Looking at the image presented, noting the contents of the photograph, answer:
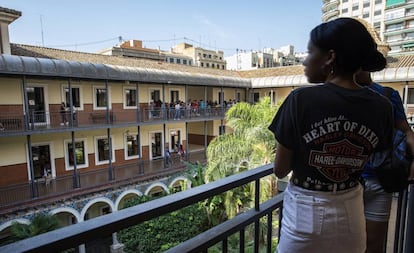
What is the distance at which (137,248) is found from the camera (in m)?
8.89

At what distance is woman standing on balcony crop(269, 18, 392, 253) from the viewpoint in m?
1.03

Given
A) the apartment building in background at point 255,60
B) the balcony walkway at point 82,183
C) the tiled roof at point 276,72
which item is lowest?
the balcony walkway at point 82,183

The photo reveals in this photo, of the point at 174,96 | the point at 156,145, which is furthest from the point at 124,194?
the point at 174,96

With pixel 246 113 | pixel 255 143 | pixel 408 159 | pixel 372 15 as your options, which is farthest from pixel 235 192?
pixel 372 15

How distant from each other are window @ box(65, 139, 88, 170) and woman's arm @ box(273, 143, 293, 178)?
14.2 m

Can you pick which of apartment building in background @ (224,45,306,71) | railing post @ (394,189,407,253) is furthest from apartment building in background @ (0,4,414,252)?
apartment building in background @ (224,45,306,71)

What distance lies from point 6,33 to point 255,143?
11374 mm

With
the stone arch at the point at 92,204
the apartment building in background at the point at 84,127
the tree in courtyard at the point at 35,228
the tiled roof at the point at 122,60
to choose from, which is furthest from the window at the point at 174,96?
the tree in courtyard at the point at 35,228

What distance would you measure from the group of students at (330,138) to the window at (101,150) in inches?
574

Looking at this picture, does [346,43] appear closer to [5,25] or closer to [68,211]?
[68,211]

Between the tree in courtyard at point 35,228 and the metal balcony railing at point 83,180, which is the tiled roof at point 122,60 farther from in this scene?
the tree in courtyard at point 35,228

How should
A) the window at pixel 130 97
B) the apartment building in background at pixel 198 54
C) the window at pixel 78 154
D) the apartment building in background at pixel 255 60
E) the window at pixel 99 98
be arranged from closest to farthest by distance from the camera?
the window at pixel 78 154 < the window at pixel 99 98 < the window at pixel 130 97 < the apartment building in background at pixel 198 54 < the apartment building in background at pixel 255 60

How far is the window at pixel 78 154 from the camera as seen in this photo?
1340 cm

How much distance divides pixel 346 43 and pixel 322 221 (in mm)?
703
